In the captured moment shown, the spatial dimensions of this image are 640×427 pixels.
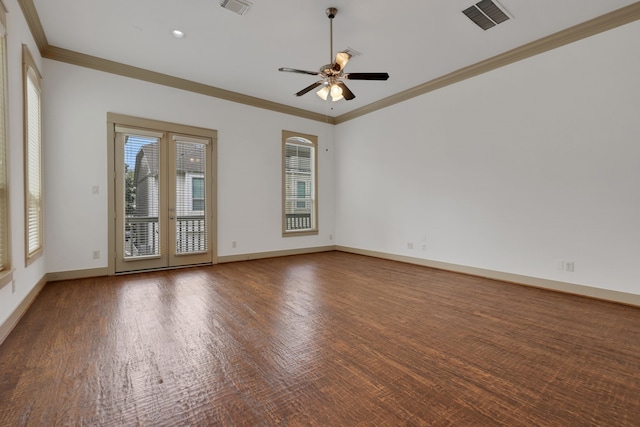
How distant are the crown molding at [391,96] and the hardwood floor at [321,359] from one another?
3.24m

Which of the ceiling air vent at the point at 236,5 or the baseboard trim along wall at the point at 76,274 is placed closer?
the ceiling air vent at the point at 236,5

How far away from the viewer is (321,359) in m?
2.12

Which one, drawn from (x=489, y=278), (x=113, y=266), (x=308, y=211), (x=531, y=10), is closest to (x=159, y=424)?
(x=113, y=266)

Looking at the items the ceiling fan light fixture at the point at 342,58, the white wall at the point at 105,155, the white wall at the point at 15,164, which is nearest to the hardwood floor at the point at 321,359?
the white wall at the point at 15,164

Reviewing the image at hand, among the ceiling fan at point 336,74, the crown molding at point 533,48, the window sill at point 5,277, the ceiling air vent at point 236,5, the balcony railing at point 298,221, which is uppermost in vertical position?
the ceiling air vent at point 236,5

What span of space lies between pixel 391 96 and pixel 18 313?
6.25 m

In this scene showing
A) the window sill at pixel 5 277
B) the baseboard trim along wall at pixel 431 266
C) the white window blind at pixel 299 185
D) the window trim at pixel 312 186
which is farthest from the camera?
the white window blind at pixel 299 185

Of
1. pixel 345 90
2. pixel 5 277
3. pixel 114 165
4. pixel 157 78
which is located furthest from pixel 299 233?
pixel 5 277

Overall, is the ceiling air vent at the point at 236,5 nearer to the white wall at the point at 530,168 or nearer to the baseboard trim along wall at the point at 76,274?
the white wall at the point at 530,168

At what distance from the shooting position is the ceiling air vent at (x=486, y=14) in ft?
10.7

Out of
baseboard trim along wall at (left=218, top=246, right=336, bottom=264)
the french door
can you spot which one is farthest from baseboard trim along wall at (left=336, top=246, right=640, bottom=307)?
the french door

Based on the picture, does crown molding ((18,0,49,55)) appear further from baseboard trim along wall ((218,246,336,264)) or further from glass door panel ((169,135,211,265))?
baseboard trim along wall ((218,246,336,264))

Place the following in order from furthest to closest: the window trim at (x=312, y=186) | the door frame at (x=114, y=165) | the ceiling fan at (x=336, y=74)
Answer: the window trim at (x=312, y=186) < the door frame at (x=114, y=165) < the ceiling fan at (x=336, y=74)

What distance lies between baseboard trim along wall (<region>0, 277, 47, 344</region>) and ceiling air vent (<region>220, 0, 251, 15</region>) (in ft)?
12.1
